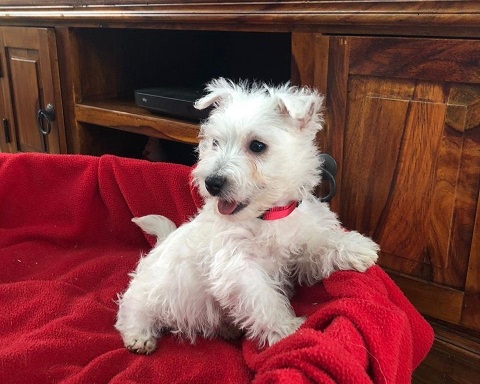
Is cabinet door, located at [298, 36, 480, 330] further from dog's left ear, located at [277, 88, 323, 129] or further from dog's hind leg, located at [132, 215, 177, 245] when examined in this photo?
dog's hind leg, located at [132, 215, 177, 245]

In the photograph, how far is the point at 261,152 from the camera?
3.07 feet

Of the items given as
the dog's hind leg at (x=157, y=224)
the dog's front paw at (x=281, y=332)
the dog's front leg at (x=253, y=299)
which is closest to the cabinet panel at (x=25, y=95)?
the dog's hind leg at (x=157, y=224)

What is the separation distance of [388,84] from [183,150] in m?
0.99

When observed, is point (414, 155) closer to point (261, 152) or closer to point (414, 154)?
point (414, 154)

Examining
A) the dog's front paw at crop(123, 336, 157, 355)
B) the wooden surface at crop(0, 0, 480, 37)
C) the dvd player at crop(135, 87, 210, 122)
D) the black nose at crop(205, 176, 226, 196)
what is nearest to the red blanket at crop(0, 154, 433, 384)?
the dog's front paw at crop(123, 336, 157, 355)

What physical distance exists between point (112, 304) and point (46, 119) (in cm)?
71

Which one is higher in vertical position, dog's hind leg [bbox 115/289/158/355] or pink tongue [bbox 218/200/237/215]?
pink tongue [bbox 218/200/237/215]

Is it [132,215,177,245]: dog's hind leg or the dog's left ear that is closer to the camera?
the dog's left ear

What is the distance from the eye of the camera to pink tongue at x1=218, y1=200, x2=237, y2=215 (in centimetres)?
92

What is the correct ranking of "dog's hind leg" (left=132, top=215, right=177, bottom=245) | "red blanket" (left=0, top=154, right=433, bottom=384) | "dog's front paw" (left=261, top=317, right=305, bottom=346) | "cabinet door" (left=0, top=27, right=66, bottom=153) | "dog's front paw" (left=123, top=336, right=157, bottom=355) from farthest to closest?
"cabinet door" (left=0, top=27, right=66, bottom=153) < "dog's hind leg" (left=132, top=215, right=177, bottom=245) < "dog's front paw" (left=123, top=336, right=157, bottom=355) < "dog's front paw" (left=261, top=317, right=305, bottom=346) < "red blanket" (left=0, top=154, right=433, bottom=384)

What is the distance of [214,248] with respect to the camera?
3.14ft

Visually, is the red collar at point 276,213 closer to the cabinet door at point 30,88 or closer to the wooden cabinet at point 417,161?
the wooden cabinet at point 417,161

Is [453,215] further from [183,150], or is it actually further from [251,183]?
[183,150]

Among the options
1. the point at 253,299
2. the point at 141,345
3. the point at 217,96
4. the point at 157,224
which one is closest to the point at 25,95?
the point at 157,224
